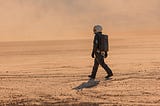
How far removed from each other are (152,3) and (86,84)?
4591 cm

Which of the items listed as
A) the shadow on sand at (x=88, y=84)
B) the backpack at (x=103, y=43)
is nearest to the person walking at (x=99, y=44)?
the backpack at (x=103, y=43)

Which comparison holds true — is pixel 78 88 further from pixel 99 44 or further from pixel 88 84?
pixel 99 44

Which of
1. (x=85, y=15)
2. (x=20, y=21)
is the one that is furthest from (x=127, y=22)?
(x=20, y=21)

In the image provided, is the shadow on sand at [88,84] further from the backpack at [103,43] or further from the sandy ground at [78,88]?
the backpack at [103,43]

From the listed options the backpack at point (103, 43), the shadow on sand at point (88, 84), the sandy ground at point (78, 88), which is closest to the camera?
the sandy ground at point (78, 88)

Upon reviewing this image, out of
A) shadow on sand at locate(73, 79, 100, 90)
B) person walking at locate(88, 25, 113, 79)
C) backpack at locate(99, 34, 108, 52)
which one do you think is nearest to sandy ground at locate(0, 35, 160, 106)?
shadow on sand at locate(73, 79, 100, 90)

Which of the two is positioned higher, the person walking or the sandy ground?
the person walking

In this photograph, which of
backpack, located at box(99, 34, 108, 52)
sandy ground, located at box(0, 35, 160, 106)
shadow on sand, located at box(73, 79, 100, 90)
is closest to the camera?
sandy ground, located at box(0, 35, 160, 106)

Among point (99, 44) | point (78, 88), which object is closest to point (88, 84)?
point (78, 88)

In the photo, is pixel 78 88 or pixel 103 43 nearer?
pixel 78 88

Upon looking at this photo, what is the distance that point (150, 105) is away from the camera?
816cm

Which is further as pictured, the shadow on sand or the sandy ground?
the shadow on sand

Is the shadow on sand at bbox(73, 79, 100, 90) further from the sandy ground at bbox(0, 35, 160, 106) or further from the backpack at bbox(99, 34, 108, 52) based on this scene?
the backpack at bbox(99, 34, 108, 52)

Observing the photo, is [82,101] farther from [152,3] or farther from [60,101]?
[152,3]
